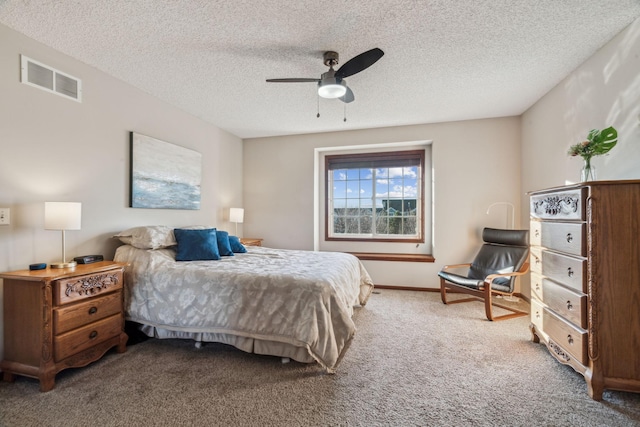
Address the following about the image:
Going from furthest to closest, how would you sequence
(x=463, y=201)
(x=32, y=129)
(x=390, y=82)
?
(x=463, y=201), (x=390, y=82), (x=32, y=129)

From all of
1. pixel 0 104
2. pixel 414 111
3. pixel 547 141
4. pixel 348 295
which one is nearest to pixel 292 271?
pixel 348 295

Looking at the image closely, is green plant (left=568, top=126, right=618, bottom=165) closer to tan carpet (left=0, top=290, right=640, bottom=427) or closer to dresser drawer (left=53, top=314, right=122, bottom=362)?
tan carpet (left=0, top=290, right=640, bottom=427)

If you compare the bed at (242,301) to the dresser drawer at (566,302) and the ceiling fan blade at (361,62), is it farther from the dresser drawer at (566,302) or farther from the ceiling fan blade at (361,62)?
the ceiling fan blade at (361,62)

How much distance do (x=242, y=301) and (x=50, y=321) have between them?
1224mm

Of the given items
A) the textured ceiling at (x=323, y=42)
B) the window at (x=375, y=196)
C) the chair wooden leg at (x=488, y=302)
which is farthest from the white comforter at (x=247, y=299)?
the window at (x=375, y=196)

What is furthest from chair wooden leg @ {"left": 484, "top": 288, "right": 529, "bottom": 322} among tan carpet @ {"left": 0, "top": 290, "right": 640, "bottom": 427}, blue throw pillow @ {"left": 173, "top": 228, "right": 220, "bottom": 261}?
blue throw pillow @ {"left": 173, "top": 228, "right": 220, "bottom": 261}

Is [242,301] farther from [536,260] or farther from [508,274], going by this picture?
[508,274]

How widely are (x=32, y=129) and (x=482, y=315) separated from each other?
15.2ft

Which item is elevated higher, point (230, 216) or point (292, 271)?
point (230, 216)

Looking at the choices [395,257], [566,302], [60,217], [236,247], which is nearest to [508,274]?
[566,302]

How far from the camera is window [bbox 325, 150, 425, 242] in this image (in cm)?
468

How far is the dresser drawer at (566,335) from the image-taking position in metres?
1.81

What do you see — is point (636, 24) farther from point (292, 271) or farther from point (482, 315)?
point (292, 271)

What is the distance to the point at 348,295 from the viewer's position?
2633 millimetres
